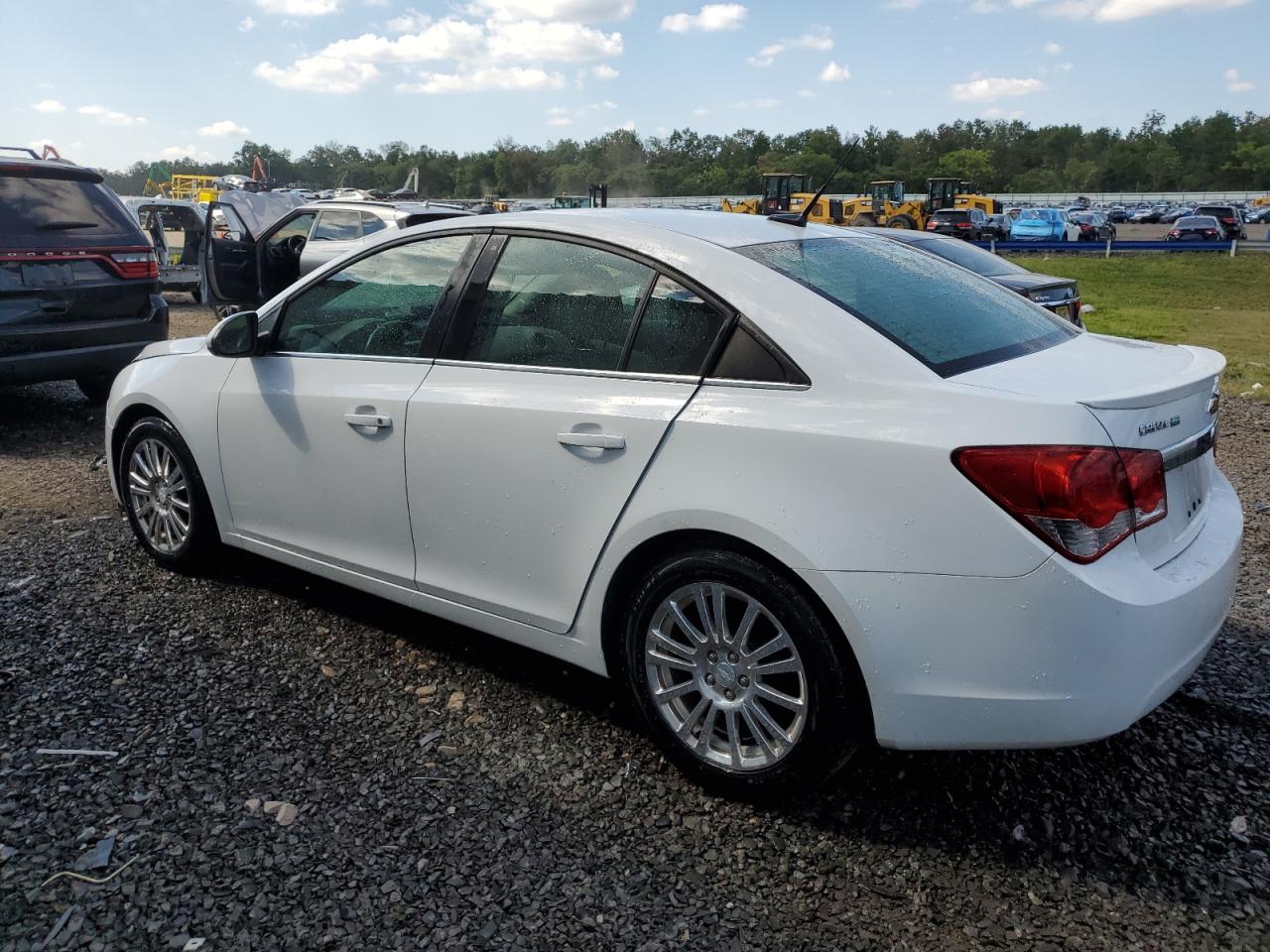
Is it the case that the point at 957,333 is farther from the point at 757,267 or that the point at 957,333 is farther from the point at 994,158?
the point at 994,158

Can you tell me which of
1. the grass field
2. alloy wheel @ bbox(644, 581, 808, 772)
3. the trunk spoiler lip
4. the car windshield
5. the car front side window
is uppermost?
the car front side window

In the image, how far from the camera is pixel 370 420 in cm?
348

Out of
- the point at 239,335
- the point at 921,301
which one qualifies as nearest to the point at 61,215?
the point at 239,335

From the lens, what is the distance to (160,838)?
2.69 metres

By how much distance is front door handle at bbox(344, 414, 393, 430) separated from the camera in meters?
3.44

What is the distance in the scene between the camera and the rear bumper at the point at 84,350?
22.8 ft

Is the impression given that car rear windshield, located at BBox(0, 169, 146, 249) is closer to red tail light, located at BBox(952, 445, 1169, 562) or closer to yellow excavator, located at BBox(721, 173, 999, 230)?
red tail light, located at BBox(952, 445, 1169, 562)

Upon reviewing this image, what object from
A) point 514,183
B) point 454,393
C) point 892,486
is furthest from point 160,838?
point 514,183

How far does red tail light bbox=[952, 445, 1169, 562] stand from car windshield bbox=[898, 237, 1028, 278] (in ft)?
24.0

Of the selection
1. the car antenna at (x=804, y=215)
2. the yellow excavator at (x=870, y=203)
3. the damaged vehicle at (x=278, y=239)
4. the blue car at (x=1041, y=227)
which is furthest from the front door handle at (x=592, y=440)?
the blue car at (x=1041, y=227)

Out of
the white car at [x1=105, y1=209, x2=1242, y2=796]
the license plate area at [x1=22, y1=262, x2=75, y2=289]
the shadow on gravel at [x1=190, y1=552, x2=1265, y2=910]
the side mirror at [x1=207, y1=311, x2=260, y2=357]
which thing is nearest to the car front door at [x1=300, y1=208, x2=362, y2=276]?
the license plate area at [x1=22, y1=262, x2=75, y2=289]

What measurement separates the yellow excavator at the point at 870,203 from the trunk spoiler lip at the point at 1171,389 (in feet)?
102

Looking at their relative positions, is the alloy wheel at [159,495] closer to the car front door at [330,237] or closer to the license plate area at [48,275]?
the license plate area at [48,275]

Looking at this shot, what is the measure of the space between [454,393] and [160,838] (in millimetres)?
1529
